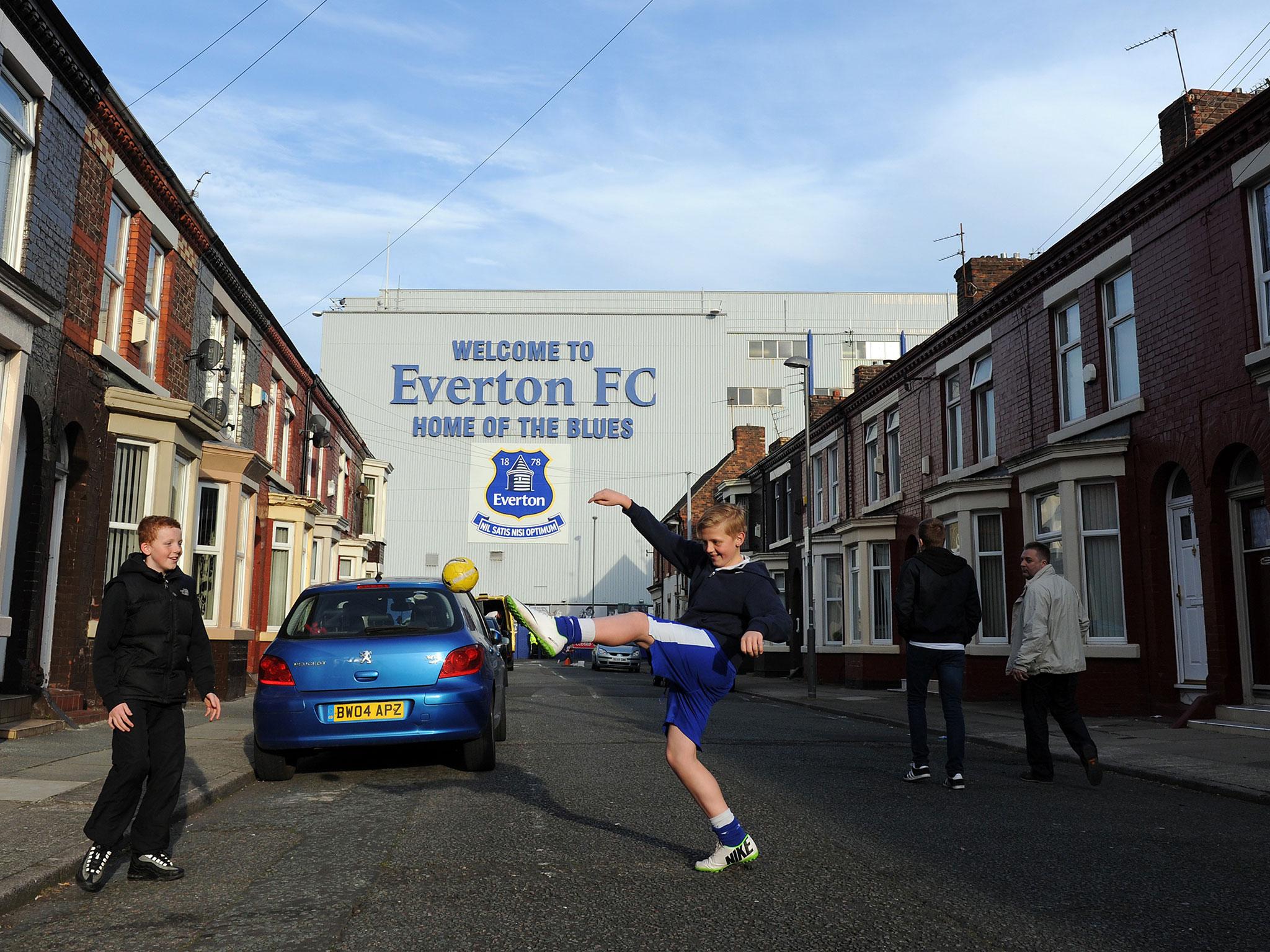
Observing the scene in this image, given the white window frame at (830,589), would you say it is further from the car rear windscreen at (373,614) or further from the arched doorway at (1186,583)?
the car rear windscreen at (373,614)

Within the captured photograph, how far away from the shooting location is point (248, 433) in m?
21.9

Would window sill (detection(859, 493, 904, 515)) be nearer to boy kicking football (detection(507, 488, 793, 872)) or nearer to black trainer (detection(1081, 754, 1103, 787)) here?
black trainer (detection(1081, 754, 1103, 787))

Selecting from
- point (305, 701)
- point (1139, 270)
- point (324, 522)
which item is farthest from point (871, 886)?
point (324, 522)

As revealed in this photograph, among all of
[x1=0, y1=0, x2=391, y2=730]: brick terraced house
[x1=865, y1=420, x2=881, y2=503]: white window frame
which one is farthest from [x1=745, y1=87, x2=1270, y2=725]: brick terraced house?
[x1=0, y1=0, x2=391, y2=730]: brick terraced house

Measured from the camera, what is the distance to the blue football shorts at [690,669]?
5.28 meters

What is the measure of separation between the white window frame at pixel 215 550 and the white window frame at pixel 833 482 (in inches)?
658

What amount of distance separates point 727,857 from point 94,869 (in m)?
2.88

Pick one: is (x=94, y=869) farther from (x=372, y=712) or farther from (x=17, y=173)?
(x=17, y=173)

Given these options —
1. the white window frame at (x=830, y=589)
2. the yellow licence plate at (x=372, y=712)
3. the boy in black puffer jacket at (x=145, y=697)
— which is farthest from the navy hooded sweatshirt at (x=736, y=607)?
the white window frame at (x=830, y=589)

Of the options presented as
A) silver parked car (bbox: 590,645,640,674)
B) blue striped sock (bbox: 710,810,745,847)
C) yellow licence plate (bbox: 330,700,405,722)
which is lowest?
silver parked car (bbox: 590,645,640,674)

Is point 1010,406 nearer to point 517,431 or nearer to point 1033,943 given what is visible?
point 1033,943

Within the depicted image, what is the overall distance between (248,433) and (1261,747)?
18119 millimetres

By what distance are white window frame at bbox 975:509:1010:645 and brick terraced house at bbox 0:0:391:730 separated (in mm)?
12328

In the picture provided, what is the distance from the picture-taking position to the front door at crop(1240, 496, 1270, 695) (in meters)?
12.7
